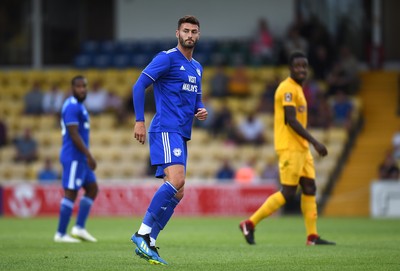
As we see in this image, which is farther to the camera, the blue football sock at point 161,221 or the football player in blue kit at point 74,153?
the football player in blue kit at point 74,153

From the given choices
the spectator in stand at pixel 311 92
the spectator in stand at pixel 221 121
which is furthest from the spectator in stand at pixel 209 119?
the spectator in stand at pixel 311 92

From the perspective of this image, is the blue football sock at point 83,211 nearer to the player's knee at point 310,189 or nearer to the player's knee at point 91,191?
the player's knee at point 91,191

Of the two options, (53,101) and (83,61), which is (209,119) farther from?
(83,61)

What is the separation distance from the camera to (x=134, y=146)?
2666 cm

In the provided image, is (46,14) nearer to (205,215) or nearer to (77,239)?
(205,215)

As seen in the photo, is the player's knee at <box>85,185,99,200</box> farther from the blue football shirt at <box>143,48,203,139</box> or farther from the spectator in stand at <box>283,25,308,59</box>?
the spectator in stand at <box>283,25,308,59</box>

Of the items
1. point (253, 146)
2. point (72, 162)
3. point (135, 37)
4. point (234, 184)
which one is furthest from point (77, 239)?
point (135, 37)

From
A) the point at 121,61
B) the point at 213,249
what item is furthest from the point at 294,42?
the point at 213,249

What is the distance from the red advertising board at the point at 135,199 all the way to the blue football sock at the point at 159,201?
13.0 metres

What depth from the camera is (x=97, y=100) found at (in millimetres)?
27578

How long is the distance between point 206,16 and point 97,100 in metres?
4.46

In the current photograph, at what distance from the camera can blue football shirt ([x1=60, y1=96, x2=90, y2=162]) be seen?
1366 centimetres

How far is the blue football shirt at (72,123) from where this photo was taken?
44.8 feet

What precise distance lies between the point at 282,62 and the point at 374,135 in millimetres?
3297
